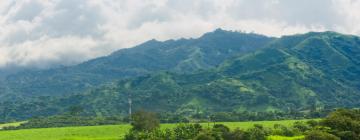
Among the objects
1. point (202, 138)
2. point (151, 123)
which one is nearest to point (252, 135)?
point (202, 138)

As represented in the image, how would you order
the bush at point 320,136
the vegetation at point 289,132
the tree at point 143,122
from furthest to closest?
the tree at point 143,122 → the vegetation at point 289,132 → the bush at point 320,136

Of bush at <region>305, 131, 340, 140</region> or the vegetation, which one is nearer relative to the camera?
bush at <region>305, 131, 340, 140</region>

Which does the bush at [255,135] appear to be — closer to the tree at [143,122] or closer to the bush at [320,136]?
the bush at [320,136]

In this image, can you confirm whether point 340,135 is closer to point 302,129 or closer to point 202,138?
point 202,138

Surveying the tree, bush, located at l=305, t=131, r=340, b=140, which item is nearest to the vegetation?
bush, located at l=305, t=131, r=340, b=140

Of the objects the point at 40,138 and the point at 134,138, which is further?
the point at 40,138

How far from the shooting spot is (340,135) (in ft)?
331

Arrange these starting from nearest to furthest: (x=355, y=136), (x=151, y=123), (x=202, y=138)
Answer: (x=355, y=136), (x=202, y=138), (x=151, y=123)

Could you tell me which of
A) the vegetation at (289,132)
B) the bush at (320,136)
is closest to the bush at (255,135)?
the vegetation at (289,132)

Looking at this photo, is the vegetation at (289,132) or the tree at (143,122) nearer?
the vegetation at (289,132)

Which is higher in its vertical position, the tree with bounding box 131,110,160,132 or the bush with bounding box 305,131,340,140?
the tree with bounding box 131,110,160,132

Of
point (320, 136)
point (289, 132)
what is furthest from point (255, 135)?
point (320, 136)

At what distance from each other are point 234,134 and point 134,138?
37.2 metres

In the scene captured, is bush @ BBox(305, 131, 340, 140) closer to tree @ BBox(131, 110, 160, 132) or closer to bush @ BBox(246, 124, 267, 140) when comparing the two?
bush @ BBox(246, 124, 267, 140)
